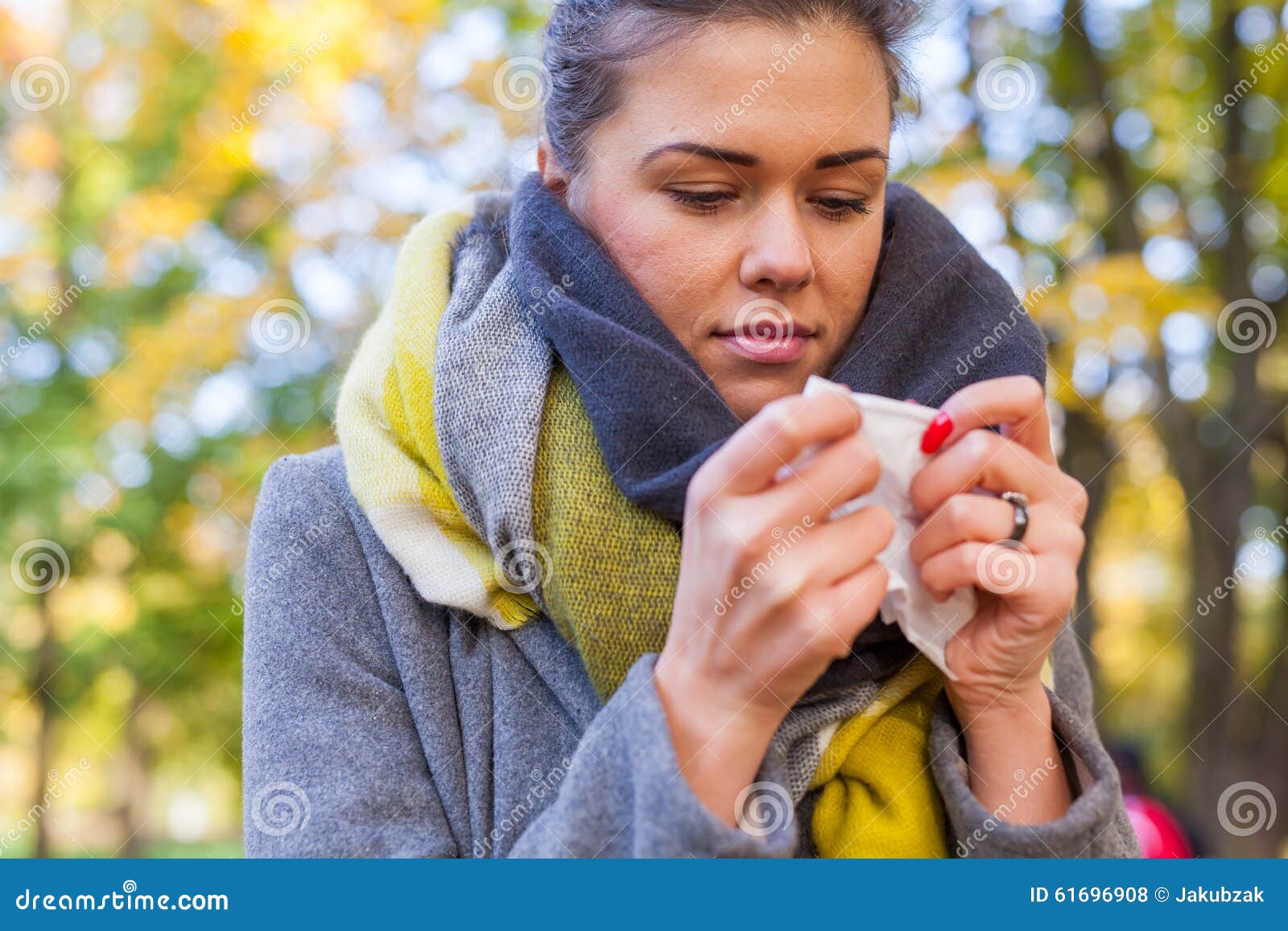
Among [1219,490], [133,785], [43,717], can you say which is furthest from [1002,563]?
[133,785]

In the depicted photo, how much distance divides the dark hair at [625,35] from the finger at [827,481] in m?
0.84

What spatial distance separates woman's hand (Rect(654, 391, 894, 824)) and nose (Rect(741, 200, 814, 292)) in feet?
1.34

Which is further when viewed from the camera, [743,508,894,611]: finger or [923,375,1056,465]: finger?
[923,375,1056,465]: finger

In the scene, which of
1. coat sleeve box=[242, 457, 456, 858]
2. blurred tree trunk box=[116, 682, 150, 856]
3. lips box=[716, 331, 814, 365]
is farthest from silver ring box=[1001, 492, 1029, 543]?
blurred tree trunk box=[116, 682, 150, 856]

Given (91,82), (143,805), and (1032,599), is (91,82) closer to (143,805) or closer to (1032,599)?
(1032,599)

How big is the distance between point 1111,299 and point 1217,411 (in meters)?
2.75

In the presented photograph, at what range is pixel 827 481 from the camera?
1.55 meters

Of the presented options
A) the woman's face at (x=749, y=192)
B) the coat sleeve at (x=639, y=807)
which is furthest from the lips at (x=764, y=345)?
the coat sleeve at (x=639, y=807)

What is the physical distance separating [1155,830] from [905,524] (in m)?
4.61

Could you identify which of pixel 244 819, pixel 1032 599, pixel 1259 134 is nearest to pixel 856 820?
pixel 1032 599

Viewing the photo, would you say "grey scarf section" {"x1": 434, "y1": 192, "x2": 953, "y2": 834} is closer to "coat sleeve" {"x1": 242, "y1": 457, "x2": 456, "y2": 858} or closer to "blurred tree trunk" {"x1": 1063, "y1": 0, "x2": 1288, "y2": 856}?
"coat sleeve" {"x1": 242, "y1": 457, "x2": 456, "y2": 858}

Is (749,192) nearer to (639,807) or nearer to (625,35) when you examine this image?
(625,35)

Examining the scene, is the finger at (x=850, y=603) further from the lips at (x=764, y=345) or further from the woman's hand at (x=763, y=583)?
the lips at (x=764, y=345)

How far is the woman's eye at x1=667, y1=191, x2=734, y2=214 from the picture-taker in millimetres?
1964
